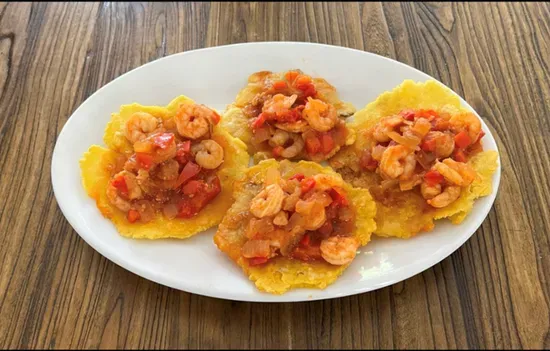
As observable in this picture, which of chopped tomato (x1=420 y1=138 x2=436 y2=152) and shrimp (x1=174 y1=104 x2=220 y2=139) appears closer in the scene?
chopped tomato (x1=420 y1=138 x2=436 y2=152)

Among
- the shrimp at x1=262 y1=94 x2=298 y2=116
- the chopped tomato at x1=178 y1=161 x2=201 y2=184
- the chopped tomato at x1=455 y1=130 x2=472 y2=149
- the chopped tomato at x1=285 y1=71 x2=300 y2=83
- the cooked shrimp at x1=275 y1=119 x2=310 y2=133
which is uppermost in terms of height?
the chopped tomato at x1=285 y1=71 x2=300 y2=83

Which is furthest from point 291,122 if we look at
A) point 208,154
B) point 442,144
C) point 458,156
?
point 458,156

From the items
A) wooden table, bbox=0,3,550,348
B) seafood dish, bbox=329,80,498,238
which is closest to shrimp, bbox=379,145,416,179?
seafood dish, bbox=329,80,498,238

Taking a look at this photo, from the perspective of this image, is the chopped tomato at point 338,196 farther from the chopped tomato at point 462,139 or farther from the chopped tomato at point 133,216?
the chopped tomato at point 133,216

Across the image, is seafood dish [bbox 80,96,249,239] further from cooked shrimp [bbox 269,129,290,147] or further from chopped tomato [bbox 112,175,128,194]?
cooked shrimp [bbox 269,129,290,147]

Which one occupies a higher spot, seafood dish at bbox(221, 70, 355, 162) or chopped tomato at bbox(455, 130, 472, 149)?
seafood dish at bbox(221, 70, 355, 162)

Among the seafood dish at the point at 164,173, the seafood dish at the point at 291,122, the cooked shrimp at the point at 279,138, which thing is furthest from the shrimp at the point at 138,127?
the cooked shrimp at the point at 279,138

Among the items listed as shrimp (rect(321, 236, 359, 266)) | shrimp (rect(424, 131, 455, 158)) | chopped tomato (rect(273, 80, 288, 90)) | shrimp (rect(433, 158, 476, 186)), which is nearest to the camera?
shrimp (rect(321, 236, 359, 266))

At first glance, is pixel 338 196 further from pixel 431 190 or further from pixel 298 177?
pixel 431 190
